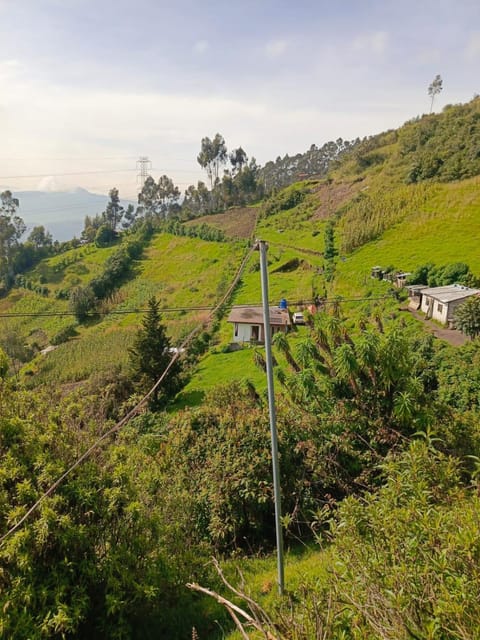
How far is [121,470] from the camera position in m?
4.85

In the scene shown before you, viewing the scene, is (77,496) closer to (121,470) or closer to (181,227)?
(121,470)

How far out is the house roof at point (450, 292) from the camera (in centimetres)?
1888

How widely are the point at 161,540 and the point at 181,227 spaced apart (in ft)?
189

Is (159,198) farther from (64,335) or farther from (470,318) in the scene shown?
(470,318)

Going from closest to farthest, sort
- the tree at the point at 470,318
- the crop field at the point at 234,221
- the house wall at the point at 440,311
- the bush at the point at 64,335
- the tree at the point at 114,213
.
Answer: the tree at the point at 470,318
the house wall at the point at 440,311
the bush at the point at 64,335
the crop field at the point at 234,221
the tree at the point at 114,213

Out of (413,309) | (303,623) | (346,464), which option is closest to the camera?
(303,623)

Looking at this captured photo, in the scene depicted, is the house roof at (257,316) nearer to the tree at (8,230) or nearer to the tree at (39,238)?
the tree at (8,230)

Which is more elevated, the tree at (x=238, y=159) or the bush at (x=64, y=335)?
the tree at (x=238, y=159)

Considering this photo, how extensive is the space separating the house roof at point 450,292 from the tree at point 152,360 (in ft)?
47.2

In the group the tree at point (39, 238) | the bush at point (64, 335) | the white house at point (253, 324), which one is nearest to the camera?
the white house at point (253, 324)

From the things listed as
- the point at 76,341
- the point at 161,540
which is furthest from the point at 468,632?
the point at 76,341

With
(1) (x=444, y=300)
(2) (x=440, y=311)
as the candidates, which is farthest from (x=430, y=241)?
(1) (x=444, y=300)

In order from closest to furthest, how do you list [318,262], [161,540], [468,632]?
[468,632] → [161,540] → [318,262]

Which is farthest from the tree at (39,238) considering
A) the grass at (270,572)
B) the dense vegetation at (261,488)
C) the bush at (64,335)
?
the grass at (270,572)
